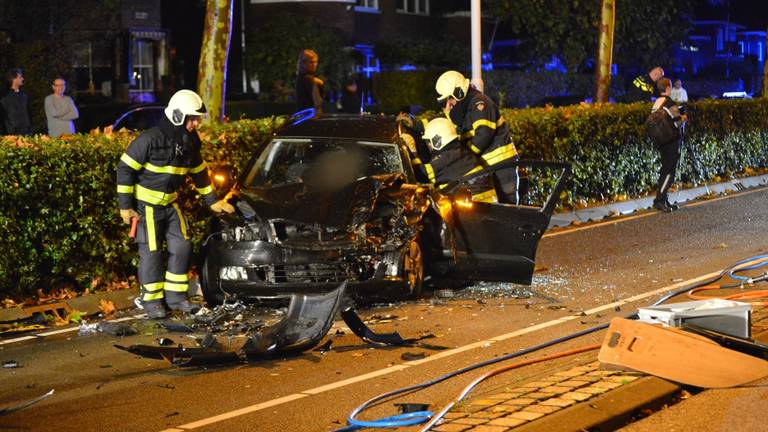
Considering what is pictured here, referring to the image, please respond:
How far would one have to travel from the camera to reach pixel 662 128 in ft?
59.2

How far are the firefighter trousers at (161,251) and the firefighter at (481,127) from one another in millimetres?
3210

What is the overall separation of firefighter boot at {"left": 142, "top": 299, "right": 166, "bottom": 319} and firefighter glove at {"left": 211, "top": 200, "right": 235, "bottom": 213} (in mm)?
913

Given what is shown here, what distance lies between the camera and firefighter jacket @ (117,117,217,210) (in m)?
10.5

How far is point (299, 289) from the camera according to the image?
10.1 metres

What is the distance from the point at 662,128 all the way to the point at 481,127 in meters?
6.39

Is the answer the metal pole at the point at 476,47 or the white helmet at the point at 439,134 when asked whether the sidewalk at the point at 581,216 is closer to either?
the metal pole at the point at 476,47

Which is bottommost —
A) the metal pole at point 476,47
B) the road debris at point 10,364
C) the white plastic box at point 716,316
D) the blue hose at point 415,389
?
the road debris at point 10,364

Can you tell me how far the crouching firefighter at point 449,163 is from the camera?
11.7 meters

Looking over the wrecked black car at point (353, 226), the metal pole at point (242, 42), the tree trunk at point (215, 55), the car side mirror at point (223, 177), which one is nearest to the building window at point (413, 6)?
the metal pole at point (242, 42)

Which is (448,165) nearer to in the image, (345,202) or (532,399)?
(345,202)

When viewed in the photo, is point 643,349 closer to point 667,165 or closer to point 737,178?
point 667,165

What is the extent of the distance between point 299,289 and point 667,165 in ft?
31.1

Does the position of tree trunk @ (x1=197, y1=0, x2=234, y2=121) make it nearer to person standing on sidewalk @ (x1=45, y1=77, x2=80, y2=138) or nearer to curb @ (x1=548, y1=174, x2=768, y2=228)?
person standing on sidewalk @ (x1=45, y1=77, x2=80, y2=138)

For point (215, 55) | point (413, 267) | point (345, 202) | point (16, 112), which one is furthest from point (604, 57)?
point (345, 202)
